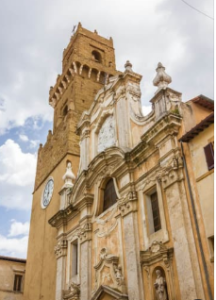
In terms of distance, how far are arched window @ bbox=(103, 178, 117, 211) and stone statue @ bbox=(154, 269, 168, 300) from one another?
14.6 ft

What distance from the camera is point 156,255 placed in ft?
36.7

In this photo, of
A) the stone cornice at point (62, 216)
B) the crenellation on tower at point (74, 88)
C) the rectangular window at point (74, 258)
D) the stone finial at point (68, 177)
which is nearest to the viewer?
the rectangular window at point (74, 258)

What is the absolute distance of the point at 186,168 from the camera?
36.2ft

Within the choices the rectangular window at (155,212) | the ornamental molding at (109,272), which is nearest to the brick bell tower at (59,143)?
the ornamental molding at (109,272)

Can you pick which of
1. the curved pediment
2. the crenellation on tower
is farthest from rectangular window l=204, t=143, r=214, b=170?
the crenellation on tower

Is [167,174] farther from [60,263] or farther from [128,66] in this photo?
[60,263]

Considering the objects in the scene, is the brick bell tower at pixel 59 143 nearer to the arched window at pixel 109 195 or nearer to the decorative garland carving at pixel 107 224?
the decorative garland carving at pixel 107 224

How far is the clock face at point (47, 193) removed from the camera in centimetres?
2223

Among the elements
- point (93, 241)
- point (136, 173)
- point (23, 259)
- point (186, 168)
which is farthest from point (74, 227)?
point (23, 259)

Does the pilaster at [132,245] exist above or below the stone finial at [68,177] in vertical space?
below

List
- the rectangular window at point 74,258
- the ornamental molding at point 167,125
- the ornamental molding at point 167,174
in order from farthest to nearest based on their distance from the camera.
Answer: the rectangular window at point 74,258 → the ornamental molding at point 167,125 → the ornamental molding at point 167,174

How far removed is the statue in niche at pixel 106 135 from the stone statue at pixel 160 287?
23.3 ft

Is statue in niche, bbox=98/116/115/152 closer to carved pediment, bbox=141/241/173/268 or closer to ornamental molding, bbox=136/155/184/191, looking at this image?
ornamental molding, bbox=136/155/184/191

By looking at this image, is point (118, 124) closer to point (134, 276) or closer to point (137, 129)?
point (137, 129)
